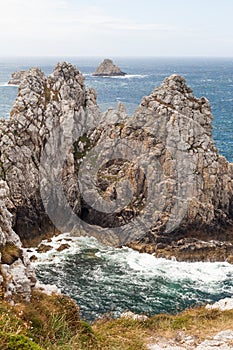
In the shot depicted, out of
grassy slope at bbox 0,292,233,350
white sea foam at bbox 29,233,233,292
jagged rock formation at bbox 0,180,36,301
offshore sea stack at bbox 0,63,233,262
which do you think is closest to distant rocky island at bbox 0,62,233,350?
offshore sea stack at bbox 0,63,233,262

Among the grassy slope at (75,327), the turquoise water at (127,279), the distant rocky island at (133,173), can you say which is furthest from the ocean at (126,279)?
the grassy slope at (75,327)

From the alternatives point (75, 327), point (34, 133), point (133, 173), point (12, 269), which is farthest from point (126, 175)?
point (75, 327)

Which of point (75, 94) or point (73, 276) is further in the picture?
point (75, 94)

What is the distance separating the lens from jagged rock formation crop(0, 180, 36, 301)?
616 inches

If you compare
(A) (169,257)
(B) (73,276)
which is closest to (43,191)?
(B) (73,276)

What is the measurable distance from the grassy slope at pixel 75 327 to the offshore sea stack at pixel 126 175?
22.0 m

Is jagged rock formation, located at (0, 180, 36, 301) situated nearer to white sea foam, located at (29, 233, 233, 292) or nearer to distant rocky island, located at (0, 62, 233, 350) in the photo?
white sea foam, located at (29, 233, 233, 292)

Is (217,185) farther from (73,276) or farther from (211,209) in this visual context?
(73,276)

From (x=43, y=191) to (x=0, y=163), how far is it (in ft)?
20.4

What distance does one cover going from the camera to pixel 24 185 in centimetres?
4541

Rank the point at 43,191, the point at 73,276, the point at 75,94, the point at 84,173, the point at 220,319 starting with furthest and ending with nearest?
the point at 75,94 → the point at 84,173 → the point at 43,191 → the point at 73,276 → the point at 220,319

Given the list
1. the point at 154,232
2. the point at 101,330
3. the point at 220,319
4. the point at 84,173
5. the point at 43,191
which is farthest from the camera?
the point at 84,173

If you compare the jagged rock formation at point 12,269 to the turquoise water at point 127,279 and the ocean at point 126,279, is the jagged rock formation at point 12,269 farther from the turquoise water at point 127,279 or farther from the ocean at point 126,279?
the turquoise water at point 127,279

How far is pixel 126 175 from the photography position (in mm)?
48562
